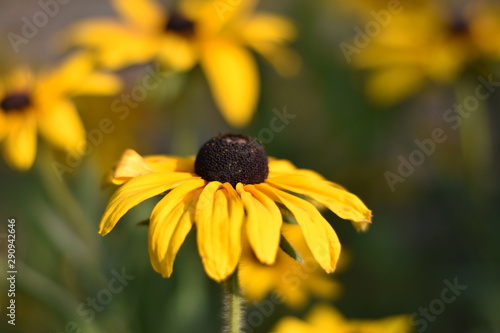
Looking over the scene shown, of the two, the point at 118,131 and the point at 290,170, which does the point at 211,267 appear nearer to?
the point at 290,170

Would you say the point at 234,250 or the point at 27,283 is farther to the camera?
the point at 27,283

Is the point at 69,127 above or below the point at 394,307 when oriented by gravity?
above

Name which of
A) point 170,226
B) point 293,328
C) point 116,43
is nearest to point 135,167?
point 170,226

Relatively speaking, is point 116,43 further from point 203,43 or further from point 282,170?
point 282,170

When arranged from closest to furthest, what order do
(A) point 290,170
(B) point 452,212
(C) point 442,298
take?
(A) point 290,170 < (C) point 442,298 < (B) point 452,212

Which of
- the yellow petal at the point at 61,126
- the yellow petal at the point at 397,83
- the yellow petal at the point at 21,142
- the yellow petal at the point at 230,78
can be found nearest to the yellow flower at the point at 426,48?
the yellow petal at the point at 397,83

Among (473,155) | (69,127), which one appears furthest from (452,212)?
(69,127)

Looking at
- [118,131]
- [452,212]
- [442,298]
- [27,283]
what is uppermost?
[118,131]
